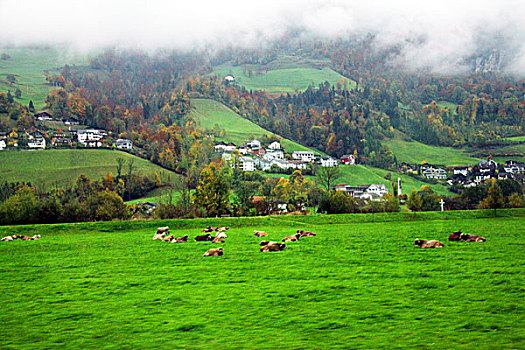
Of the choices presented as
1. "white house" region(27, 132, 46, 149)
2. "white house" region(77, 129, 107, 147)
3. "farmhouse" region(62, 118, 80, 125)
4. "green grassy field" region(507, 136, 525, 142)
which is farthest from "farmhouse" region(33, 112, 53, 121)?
"green grassy field" region(507, 136, 525, 142)

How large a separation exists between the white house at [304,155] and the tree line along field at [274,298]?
13599cm

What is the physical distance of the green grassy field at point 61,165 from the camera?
103562mm

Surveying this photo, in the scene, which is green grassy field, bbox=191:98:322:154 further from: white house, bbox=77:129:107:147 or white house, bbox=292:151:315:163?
white house, bbox=77:129:107:147

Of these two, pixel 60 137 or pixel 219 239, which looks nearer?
pixel 219 239

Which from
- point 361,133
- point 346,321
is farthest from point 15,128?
point 346,321

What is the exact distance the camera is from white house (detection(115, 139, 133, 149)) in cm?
14282

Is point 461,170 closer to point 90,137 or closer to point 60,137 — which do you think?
point 90,137

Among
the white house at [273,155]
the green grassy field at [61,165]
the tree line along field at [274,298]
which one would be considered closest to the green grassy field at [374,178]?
the white house at [273,155]

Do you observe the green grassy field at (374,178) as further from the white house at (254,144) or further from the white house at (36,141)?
the white house at (36,141)

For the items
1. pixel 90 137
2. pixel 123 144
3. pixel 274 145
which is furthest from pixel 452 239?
pixel 274 145

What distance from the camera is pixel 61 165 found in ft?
375

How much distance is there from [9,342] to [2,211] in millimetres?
38255

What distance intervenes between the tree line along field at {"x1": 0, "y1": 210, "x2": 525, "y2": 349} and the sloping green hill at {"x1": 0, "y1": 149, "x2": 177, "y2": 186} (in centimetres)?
9043

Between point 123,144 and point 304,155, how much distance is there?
58052 mm
